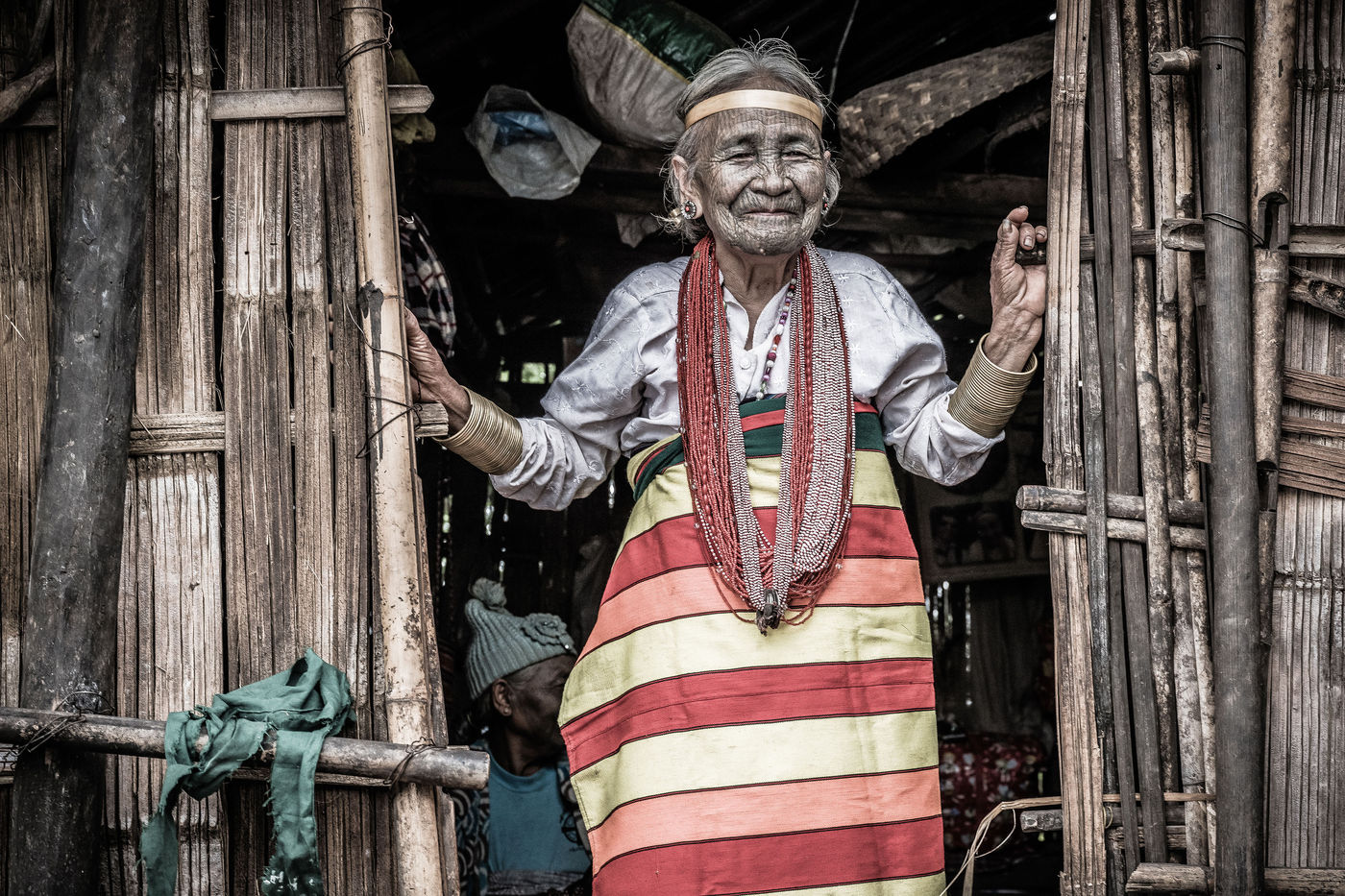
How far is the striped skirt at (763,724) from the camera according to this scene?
95.4 inches

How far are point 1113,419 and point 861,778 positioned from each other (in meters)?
0.90

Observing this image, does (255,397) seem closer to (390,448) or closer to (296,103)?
(390,448)

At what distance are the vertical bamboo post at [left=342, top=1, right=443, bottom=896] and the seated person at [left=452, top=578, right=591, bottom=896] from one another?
4.22ft

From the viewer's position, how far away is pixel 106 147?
253 centimetres

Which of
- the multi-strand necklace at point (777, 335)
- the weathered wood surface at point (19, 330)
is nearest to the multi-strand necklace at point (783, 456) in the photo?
the multi-strand necklace at point (777, 335)

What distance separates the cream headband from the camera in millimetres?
2693

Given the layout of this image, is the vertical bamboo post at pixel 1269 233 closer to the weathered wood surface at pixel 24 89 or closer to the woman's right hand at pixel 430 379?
the woman's right hand at pixel 430 379

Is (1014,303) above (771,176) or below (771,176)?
below

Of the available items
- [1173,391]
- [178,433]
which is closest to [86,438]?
[178,433]

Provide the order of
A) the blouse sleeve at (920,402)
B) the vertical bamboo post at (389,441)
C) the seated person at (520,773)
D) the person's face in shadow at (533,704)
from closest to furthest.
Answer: the vertical bamboo post at (389,441)
the blouse sleeve at (920,402)
the seated person at (520,773)
the person's face in shadow at (533,704)

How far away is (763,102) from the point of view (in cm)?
269

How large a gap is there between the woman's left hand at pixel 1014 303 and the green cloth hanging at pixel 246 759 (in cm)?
151

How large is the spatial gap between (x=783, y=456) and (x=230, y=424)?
3.74ft

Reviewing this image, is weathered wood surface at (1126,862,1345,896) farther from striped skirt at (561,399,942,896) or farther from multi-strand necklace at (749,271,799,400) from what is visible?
multi-strand necklace at (749,271,799,400)
